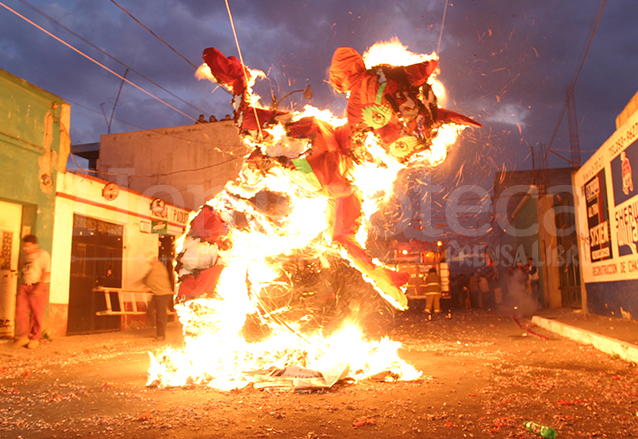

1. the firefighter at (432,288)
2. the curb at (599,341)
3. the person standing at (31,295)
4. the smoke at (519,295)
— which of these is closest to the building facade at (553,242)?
the smoke at (519,295)

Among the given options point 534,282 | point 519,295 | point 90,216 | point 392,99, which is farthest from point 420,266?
point 392,99

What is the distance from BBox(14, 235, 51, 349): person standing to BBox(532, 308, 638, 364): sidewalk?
9.72 meters

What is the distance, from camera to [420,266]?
74.7ft

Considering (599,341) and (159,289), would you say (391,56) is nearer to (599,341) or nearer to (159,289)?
(599,341)

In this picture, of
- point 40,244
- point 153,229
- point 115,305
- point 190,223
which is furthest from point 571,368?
point 153,229

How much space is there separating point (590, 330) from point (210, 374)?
300 inches

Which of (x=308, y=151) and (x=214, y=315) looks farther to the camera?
(x=214, y=315)

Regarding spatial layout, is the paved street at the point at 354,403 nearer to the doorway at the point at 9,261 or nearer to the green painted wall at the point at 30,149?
the doorway at the point at 9,261

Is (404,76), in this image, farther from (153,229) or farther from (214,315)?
(153,229)

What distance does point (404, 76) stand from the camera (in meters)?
5.07

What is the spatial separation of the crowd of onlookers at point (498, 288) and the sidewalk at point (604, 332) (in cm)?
758

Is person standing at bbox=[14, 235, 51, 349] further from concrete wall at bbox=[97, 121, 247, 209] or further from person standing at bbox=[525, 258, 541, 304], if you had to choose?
person standing at bbox=[525, 258, 541, 304]

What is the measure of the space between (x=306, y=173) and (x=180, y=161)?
1813cm

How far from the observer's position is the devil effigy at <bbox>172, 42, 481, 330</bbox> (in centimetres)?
521
